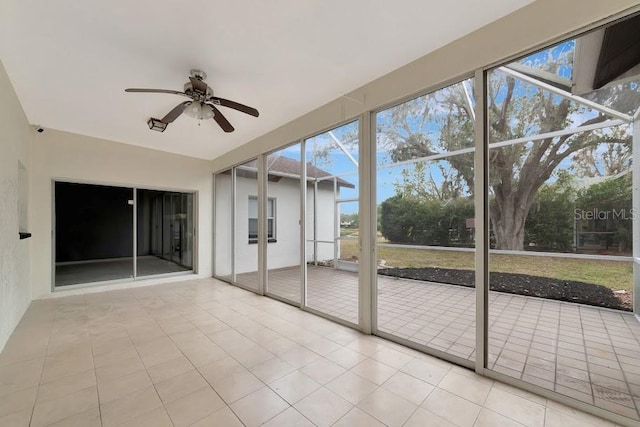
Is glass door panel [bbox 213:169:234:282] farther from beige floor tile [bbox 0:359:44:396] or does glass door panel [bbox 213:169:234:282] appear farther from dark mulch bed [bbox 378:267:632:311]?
dark mulch bed [bbox 378:267:632:311]

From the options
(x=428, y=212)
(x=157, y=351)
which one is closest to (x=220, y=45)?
(x=157, y=351)

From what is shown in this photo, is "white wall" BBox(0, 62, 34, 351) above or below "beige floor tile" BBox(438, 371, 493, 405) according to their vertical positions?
above

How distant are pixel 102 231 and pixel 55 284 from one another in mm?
3155

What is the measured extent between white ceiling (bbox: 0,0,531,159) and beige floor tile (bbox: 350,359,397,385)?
2.85 m

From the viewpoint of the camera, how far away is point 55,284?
464 cm

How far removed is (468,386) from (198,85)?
352cm

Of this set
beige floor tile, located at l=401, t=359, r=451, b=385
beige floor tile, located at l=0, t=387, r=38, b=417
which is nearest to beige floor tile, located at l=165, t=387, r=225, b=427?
beige floor tile, located at l=0, t=387, r=38, b=417

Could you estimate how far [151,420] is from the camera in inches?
67.0

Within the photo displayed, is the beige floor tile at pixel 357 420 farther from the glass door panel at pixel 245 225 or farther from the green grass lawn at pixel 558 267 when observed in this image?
the glass door panel at pixel 245 225

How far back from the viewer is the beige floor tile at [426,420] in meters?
1.65

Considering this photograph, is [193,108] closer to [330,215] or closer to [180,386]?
[180,386]

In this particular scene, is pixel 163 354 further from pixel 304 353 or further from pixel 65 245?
pixel 65 245

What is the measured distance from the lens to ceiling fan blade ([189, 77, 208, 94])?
258cm

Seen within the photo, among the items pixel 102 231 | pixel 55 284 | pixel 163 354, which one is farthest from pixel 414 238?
pixel 102 231
